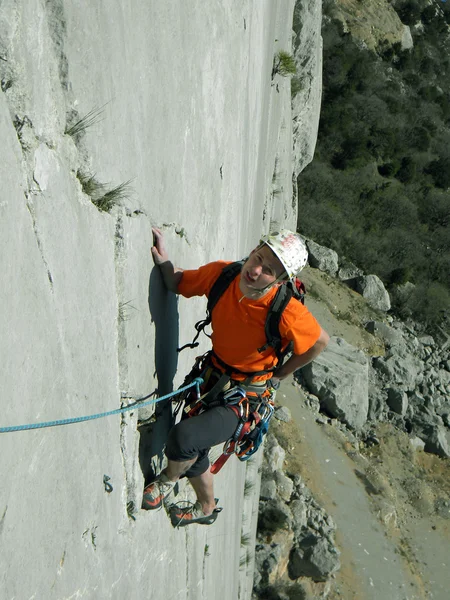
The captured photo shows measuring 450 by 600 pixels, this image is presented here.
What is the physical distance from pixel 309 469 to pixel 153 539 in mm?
9055

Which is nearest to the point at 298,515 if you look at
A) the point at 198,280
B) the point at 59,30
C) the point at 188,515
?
the point at 188,515

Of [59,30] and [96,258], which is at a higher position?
[59,30]

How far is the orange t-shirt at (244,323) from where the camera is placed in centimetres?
340

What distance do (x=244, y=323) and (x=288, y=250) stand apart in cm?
49

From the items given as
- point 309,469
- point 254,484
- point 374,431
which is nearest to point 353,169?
point 374,431

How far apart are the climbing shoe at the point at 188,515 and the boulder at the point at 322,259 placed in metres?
16.1

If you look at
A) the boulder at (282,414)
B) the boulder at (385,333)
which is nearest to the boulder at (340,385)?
the boulder at (282,414)

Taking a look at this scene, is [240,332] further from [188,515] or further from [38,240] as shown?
[38,240]

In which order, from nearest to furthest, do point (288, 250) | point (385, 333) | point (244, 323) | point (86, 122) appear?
point (86, 122)
point (288, 250)
point (244, 323)
point (385, 333)

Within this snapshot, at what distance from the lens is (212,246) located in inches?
179

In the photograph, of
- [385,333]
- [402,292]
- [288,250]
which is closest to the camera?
[288,250]

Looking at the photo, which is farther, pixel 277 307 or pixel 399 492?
pixel 399 492

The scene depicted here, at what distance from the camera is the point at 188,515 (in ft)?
13.7

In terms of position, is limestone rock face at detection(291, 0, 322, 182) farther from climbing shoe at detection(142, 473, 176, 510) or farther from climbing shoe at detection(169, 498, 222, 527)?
climbing shoe at detection(142, 473, 176, 510)
